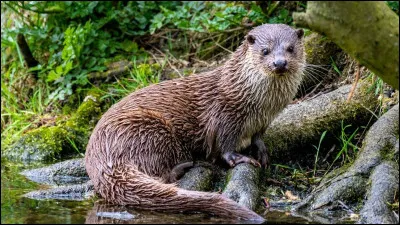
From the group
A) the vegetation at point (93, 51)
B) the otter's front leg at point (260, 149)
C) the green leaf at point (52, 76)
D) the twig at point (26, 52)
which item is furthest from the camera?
the twig at point (26, 52)

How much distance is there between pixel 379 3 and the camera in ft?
13.1

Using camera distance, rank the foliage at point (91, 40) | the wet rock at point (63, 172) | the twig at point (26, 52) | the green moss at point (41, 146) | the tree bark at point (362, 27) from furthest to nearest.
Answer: the twig at point (26, 52) < the foliage at point (91, 40) < the green moss at point (41, 146) < the wet rock at point (63, 172) < the tree bark at point (362, 27)

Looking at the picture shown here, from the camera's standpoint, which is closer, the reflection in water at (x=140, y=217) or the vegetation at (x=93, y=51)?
the reflection in water at (x=140, y=217)

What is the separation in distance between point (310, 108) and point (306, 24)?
2.28 meters

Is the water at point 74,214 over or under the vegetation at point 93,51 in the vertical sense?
under

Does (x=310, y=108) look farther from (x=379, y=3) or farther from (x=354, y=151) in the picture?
(x=379, y=3)

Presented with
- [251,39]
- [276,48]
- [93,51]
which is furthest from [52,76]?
[276,48]

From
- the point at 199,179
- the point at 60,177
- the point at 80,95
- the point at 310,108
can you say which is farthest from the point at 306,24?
the point at 80,95

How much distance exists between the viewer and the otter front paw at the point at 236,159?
5.57m

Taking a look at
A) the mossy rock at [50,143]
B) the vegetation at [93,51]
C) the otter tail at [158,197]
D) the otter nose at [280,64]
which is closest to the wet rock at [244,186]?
the otter tail at [158,197]

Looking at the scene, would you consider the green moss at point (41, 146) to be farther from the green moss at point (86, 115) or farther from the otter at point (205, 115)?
the otter at point (205, 115)

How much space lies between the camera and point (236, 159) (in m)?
5.61

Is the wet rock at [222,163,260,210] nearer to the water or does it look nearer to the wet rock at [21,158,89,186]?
the water

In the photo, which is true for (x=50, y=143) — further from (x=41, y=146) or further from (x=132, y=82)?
(x=132, y=82)
